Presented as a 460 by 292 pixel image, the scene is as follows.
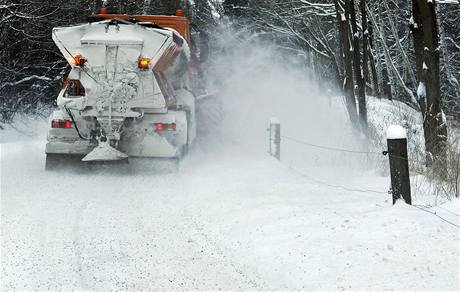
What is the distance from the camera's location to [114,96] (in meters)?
8.57

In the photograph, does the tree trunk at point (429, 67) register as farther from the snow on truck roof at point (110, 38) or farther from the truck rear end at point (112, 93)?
the snow on truck roof at point (110, 38)

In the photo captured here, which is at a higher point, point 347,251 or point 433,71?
point 433,71

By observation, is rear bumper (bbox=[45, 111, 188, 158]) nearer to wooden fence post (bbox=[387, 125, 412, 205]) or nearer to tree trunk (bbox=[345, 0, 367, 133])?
wooden fence post (bbox=[387, 125, 412, 205])

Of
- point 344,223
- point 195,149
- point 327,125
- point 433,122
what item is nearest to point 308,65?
point 327,125

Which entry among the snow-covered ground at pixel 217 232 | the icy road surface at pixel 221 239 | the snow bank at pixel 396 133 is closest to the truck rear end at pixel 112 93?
the snow-covered ground at pixel 217 232

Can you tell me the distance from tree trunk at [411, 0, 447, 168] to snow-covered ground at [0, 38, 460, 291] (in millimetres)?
1073

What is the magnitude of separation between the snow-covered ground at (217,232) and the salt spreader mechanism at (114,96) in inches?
18.6

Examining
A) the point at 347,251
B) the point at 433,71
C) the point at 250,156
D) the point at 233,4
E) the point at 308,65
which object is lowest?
the point at 347,251

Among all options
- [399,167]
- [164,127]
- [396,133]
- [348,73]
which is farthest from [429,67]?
[348,73]

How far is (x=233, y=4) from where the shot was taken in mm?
41062

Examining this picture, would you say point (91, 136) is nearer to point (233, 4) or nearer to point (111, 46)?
point (111, 46)

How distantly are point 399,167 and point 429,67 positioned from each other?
3701mm

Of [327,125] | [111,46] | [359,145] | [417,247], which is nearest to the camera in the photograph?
[417,247]

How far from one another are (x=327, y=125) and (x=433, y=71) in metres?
9.22
